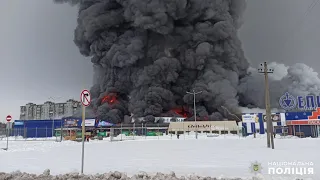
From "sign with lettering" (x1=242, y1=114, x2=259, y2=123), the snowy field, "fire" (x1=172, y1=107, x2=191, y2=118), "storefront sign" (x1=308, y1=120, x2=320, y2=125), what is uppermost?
"fire" (x1=172, y1=107, x2=191, y2=118)

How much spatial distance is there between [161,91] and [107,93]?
13.3 meters

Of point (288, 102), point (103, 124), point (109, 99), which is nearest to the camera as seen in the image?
point (288, 102)

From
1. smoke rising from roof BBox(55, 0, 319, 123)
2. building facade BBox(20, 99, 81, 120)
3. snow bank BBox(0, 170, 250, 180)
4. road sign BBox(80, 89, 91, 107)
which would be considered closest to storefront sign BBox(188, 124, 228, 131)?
smoke rising from roof BBox(55, 0, 319, 123)

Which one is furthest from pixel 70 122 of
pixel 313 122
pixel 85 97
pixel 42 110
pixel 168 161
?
pixel 42 110

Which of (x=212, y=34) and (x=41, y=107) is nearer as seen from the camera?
(x=212, y=34)

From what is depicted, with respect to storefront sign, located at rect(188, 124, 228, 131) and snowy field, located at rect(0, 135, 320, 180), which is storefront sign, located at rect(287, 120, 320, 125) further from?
snowy field, located at rect(0, 135, 320, 180)

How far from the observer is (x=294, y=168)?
927cm

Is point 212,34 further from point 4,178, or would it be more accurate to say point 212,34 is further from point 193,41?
point 4,178

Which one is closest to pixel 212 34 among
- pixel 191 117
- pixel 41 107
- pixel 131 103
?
pixel 191 117

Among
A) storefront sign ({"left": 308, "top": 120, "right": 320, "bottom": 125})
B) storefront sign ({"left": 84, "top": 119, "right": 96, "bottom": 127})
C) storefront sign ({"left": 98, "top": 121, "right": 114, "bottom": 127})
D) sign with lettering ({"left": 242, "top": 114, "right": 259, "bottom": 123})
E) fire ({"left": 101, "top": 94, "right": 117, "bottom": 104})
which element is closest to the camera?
storefront sign ({"left": 308, "top": 120, "right": 320, "bottom": 125})

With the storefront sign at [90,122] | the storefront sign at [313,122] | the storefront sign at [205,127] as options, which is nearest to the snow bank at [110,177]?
the storefront sign at [313,122]

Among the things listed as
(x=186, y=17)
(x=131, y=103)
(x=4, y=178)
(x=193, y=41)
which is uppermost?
(x=186, y=17)

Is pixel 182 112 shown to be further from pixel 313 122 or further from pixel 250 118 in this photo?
pixel 313 122

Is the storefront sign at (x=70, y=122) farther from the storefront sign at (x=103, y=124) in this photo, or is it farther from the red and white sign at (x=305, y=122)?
the red and white sign at (x=305, y=122)
